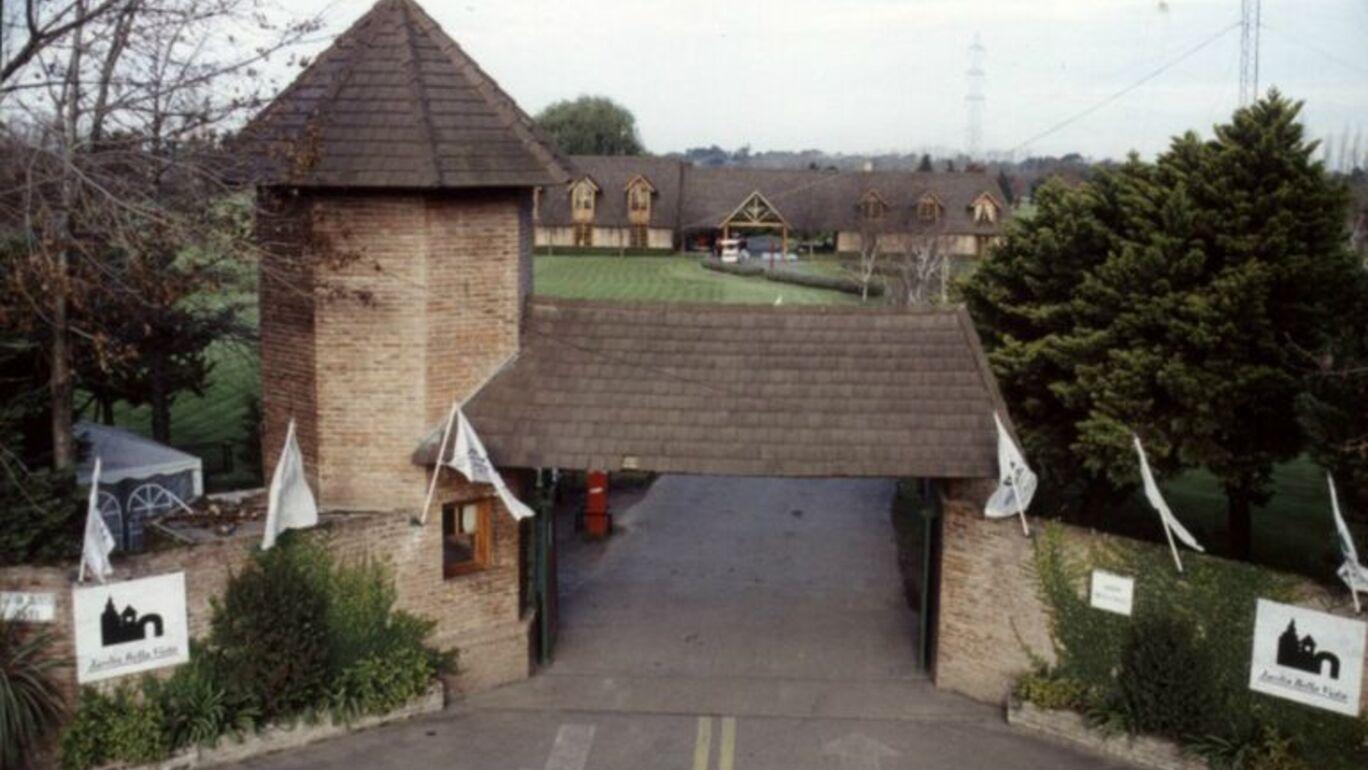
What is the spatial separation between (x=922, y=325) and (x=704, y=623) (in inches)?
214

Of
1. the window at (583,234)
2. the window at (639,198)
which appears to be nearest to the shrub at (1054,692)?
the window at (639,198)

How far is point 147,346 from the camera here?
926 inches

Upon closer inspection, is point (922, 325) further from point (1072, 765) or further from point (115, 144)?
point (115, 144)

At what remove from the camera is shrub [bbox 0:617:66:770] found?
12.7m

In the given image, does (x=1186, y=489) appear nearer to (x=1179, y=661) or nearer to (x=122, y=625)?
(x=1179, y=661)

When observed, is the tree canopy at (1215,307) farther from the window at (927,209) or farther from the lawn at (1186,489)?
the window at (927,209)

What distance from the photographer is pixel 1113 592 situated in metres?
14.6

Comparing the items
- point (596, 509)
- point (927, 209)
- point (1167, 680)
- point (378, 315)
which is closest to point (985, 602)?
point (1167, 680)

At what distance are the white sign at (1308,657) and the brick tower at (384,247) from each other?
9.40m

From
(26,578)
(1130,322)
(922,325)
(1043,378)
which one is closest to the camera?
(26,578)

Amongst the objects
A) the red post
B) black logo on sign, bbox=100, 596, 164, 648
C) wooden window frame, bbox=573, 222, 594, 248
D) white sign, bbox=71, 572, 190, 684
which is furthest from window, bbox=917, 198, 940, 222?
black logo on sign, bbox=100, 596, 164, 648

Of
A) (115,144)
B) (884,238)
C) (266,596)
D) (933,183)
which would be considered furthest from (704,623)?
(933,183)

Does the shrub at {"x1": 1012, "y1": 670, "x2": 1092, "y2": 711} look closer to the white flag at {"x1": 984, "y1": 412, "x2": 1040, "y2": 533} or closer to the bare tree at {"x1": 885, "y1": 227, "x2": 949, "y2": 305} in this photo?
the white flag at {"x1": 984, "y1": 412, "x2": 1040, "y2": 533}

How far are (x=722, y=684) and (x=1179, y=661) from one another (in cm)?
564
